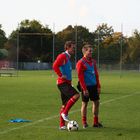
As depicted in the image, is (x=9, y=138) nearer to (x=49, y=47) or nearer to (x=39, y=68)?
(x=39, y=68)

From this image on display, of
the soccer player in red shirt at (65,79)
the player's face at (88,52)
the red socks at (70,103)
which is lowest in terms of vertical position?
the red socks at (70,103)

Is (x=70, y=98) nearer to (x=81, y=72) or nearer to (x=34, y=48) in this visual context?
(x=81, y=72)

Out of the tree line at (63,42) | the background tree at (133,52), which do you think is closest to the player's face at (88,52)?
the tree line at (63,42)

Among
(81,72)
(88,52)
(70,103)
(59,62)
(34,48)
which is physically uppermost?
(34,48)

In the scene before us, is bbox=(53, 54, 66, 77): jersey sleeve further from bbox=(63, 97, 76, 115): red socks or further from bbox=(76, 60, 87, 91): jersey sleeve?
bbox=(63, 97, 76, 115): red socks

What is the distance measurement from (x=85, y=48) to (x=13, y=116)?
11.6ft

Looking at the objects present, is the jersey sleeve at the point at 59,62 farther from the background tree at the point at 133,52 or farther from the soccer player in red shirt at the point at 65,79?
the background tree at the point at 133,52

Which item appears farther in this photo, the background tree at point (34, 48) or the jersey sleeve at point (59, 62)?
the background tree at point (34, 48)

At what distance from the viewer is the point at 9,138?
10344mm

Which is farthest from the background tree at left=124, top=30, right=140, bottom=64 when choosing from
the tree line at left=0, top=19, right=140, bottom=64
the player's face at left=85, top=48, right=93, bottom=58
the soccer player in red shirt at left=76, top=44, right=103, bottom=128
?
the player's face at left=85, top=48, right=93, bottom=58

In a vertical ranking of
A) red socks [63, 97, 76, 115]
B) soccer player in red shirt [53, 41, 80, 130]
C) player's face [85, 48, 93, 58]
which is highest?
player's face [85, 48, 93, 58]

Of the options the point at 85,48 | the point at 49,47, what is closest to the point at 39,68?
the point at 49,47

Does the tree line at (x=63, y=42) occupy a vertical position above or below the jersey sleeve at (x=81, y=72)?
above

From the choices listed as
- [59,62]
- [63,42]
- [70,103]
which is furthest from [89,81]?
[63,42]
